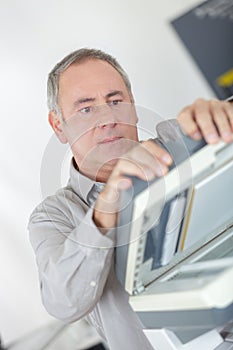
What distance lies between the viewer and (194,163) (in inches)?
31.5

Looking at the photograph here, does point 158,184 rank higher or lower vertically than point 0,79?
lower

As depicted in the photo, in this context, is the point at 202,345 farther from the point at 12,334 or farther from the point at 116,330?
the point at 12,334

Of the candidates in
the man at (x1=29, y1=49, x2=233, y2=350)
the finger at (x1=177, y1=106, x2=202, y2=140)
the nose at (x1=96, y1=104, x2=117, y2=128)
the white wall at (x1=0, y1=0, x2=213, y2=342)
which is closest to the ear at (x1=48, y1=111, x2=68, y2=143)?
the man at (x1=29, y1=49, x2=233, y2=350)

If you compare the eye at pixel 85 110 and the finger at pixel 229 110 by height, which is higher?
the eye at pixel 85 110

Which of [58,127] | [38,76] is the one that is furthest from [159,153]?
[38,76]

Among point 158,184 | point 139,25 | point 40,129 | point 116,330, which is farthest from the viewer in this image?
point 139,25

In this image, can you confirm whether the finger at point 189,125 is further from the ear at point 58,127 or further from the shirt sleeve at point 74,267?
the ear at point 58,127

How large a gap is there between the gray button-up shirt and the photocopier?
0.06 m

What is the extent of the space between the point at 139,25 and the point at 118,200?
94.6 inches

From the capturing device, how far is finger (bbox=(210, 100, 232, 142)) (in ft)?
2.75

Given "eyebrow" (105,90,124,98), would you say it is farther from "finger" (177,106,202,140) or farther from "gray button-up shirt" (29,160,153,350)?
"finger" (177,106,202,140)

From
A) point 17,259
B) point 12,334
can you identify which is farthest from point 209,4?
point 12,334

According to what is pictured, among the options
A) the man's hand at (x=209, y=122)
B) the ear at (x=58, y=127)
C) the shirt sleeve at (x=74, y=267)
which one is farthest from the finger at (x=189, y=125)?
the ear at (x=58, y=127)

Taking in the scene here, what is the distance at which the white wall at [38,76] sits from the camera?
8.38ft
